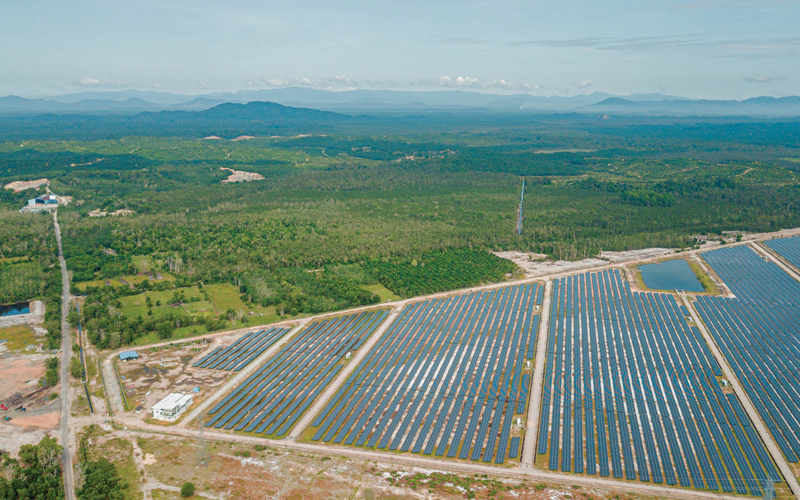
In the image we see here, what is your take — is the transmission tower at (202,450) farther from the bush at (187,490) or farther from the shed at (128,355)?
the shed at (128,355)

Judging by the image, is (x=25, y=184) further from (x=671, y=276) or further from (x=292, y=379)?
(x=671, y=276)

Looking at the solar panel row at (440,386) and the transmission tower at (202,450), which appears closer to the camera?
the transmission tower at (202,450)

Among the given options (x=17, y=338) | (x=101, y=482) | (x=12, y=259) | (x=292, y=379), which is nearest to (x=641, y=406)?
(x=292, y=379)

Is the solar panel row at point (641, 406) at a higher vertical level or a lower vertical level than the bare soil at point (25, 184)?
lower

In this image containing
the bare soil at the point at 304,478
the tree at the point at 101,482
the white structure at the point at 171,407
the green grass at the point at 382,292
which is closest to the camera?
the tree at the point at 101,482

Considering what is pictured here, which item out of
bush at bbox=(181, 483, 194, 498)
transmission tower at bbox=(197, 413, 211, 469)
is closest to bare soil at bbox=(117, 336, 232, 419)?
transmission tower at bbox=(197, 413, 211, 469)

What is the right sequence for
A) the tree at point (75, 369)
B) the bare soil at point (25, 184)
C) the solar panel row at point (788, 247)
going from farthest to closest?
the bare soil at point (25, 184) < the solar panel row at point (788, 247) < the tree at point (75, 369)

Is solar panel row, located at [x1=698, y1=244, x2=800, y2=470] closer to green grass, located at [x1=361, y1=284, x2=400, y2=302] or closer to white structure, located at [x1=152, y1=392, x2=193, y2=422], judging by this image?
green grass, located at [x1=361, y1=284, x2=400, y2=302]

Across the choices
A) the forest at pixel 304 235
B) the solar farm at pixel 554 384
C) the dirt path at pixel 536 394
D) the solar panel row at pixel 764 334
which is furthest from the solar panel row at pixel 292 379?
the solar panel row at pixel 764 334

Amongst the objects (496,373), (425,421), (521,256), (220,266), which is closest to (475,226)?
(521,256)
